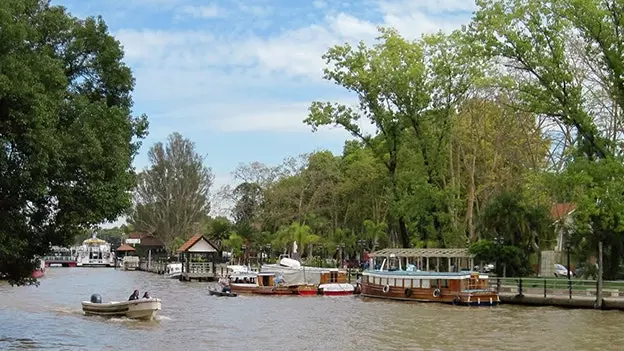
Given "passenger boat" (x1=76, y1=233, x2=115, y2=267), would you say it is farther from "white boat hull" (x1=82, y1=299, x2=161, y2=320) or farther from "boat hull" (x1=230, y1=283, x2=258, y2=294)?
"white boat hull" (x1=82, y1=299, x2=161, y2=320)

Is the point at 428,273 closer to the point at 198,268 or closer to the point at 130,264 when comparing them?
the point at 198,268

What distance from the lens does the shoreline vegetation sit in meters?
19.7

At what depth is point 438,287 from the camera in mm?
47406

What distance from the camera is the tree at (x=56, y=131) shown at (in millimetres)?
18453

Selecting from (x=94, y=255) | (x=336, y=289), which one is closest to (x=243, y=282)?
(x=336, y=289)

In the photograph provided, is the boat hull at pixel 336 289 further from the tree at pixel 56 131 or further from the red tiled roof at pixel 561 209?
the tree at pixel 56 131

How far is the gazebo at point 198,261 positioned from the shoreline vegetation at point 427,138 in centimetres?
840

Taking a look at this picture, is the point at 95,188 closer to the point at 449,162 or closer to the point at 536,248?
the point at 536,248

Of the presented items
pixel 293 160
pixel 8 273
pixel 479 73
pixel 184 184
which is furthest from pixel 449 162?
pixel 184 184

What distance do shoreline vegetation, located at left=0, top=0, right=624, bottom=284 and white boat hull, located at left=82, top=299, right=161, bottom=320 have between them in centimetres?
686

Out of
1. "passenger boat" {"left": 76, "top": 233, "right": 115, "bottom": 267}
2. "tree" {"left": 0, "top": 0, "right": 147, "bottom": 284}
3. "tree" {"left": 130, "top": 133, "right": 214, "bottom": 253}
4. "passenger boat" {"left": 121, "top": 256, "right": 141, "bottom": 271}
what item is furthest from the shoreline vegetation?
"passenger boat" {"left": 76, "top": 233, "right": 115, "bottom": 267}

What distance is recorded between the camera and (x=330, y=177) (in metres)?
86.2

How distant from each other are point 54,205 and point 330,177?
2598 inches

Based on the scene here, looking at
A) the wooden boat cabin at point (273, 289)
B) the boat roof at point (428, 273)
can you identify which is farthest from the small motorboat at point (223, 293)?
the boat roof at point (428, 273)
